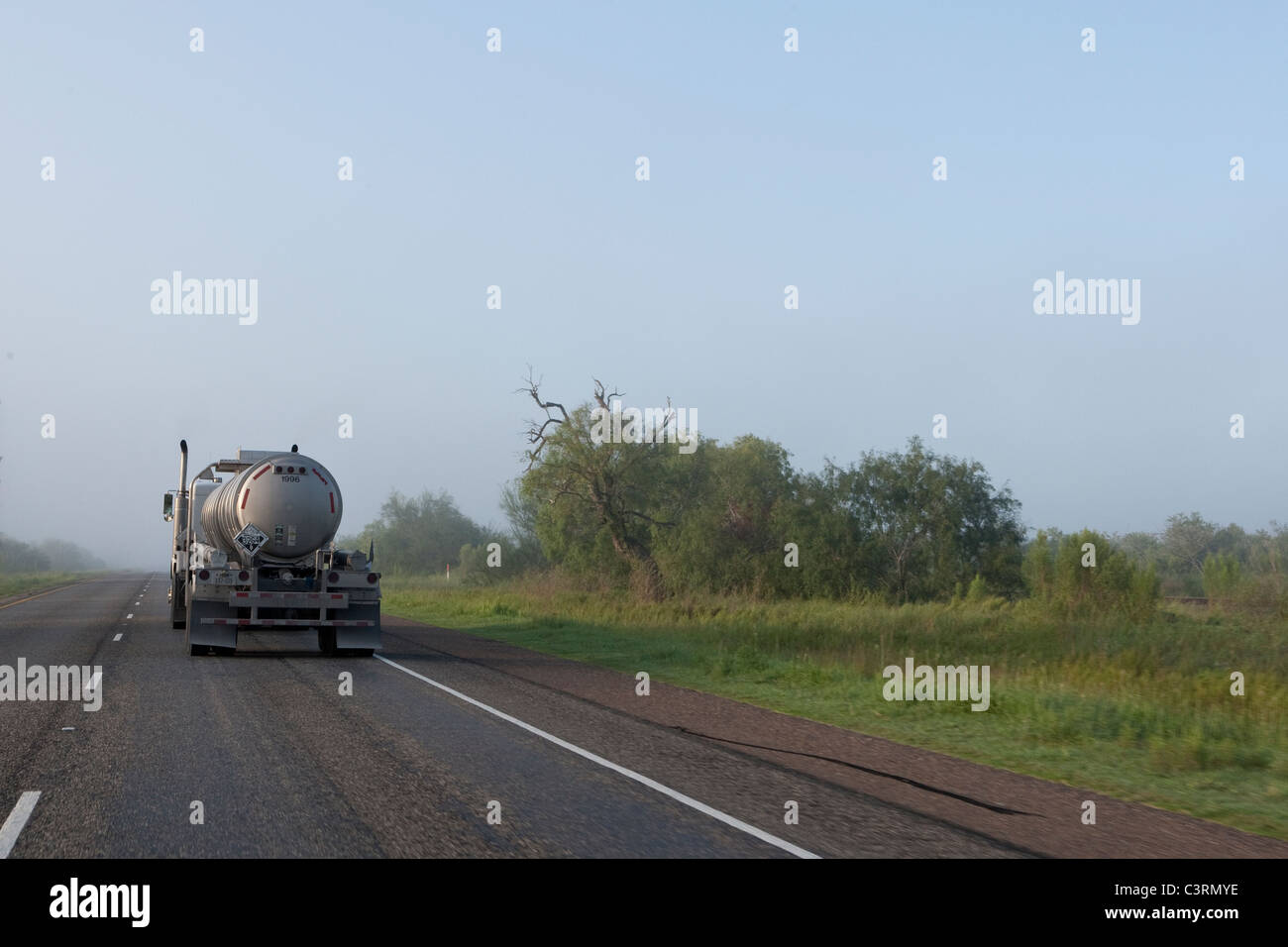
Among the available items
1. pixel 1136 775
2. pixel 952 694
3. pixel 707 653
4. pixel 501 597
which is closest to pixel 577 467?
pixel 501 597

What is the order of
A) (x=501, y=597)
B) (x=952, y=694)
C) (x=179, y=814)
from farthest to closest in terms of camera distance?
(x=501, y=597)
(x=952, y=694)
(x=179, y=814)

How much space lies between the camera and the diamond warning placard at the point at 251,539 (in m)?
17.9

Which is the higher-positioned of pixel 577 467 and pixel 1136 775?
pixel 577 467

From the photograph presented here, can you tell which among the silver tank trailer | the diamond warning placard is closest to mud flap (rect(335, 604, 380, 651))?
the silver tank trailer

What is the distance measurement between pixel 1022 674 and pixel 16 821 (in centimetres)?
1427

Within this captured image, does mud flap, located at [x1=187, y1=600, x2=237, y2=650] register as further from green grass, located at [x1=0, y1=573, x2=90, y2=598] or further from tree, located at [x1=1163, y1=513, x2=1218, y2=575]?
tree, located at [x1=1163, y1=513, x2=1218, y2=575]

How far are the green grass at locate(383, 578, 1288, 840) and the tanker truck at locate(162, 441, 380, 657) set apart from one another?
415 cm

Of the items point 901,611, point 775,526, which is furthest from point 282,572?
point 775,526

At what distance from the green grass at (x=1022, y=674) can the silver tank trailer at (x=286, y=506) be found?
5157 mm

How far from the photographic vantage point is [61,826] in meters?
6.35

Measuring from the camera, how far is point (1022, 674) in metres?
16.7
